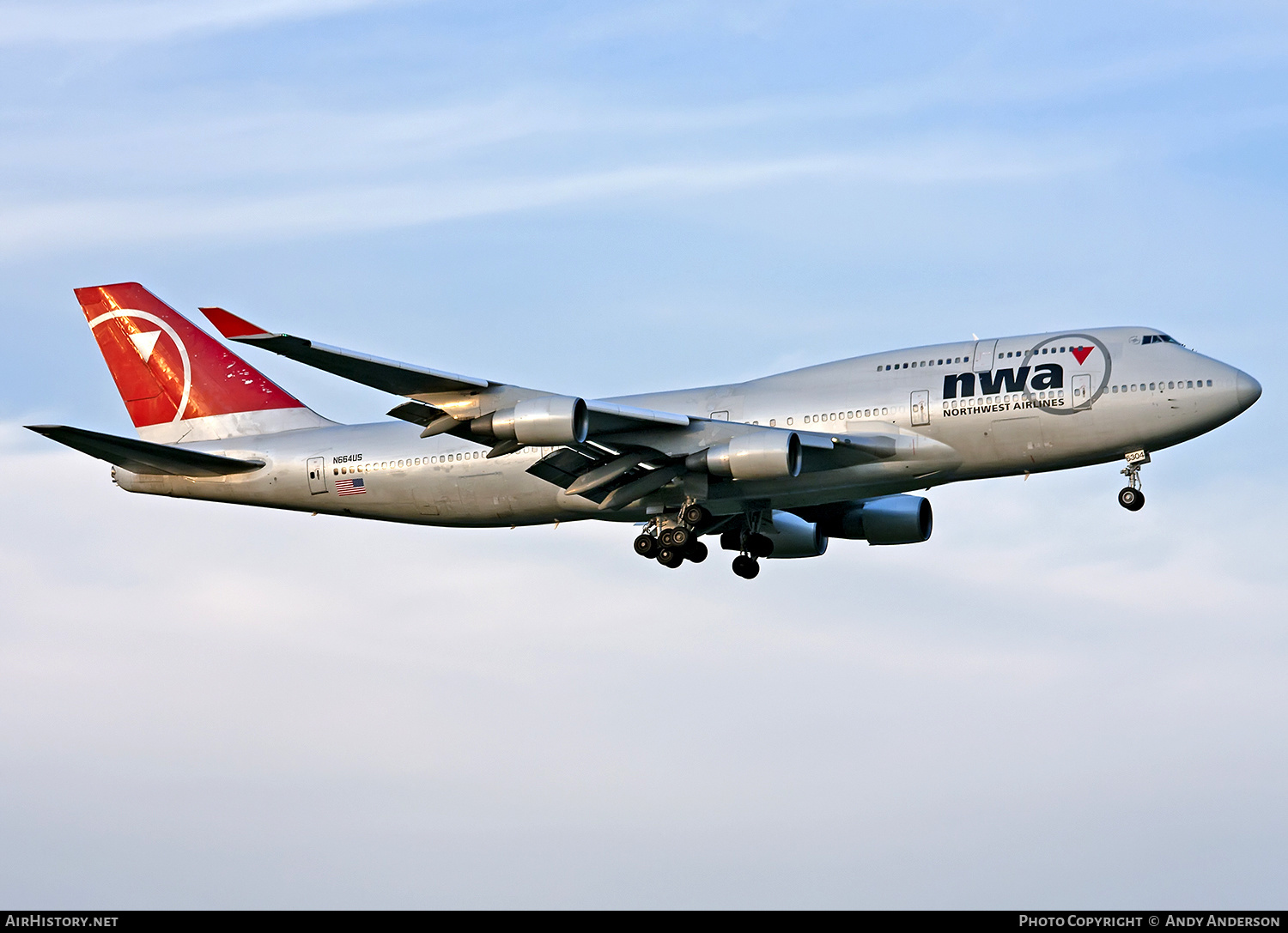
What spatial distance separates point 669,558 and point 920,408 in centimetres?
770

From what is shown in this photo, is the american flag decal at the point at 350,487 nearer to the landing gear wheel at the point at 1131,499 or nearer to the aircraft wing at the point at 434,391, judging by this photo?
the aircraft wing at the point at 434,391

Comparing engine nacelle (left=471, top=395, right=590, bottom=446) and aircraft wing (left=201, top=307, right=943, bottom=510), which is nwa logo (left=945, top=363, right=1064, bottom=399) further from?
engine nacelle (left=471, top=395, right=590, bottom=446)

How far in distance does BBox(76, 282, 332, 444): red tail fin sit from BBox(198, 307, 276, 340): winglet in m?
11.8

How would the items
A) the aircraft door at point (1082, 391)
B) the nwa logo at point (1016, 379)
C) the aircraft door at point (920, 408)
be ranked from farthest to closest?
the aircraft door at point (920, 408) → the nwa logo at point (1016, 379) → the aircraft door at point (1082, 391)

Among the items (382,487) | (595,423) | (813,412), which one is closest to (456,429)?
(595,423)

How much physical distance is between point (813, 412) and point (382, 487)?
11.8m


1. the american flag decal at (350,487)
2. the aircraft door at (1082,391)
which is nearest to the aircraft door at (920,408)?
the aircraft door at (1082,391)

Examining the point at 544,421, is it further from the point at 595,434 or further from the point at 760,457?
the point at 760,457

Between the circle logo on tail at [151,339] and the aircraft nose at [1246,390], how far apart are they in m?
28.7

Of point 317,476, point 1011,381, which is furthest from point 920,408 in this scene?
point 317,476

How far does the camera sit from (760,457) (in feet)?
126

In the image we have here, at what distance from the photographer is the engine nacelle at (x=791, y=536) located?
4669cm

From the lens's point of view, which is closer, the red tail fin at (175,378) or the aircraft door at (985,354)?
the aircraft door at (985,354)

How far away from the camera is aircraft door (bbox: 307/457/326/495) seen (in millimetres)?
44719
